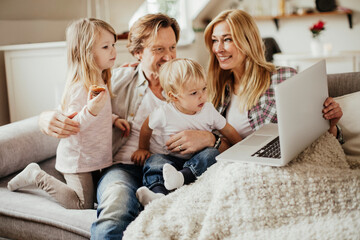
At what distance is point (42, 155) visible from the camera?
199 centimetres

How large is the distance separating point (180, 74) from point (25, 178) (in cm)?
77

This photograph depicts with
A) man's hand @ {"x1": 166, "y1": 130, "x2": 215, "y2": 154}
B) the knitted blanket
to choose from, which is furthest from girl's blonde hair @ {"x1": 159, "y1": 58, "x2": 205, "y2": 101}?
the knitted blanket

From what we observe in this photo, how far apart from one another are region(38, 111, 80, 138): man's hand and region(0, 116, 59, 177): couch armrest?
0.28 m

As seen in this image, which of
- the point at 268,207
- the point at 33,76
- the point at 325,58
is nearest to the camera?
the point at 268,207

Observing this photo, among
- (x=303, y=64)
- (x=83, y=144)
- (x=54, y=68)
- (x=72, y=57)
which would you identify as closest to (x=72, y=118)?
(x=83, y=144)

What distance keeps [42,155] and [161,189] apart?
2.60 ft

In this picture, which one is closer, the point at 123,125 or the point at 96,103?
Answer: the point at 96,103

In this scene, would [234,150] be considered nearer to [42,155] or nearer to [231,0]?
[42,155]

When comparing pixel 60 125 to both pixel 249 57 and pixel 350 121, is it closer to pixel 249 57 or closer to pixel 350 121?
pixel 249 57

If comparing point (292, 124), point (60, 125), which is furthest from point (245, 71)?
point (60, 125)

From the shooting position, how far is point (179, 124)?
1698mm

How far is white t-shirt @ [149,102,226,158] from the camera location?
5.51 ft

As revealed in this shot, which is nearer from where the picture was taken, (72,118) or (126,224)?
(126,224)

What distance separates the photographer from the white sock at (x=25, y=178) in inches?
63.6
